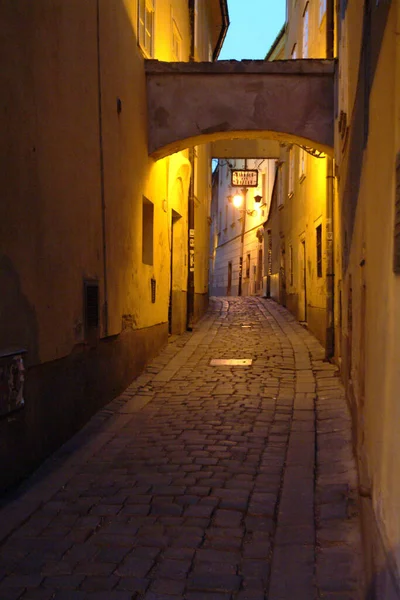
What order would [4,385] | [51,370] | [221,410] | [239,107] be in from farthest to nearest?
[239,107]
[221,410]
[51,370]
[4,385]

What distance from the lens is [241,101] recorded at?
10172 mm

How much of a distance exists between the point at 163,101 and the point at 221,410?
5.52 m

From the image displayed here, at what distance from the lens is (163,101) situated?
34.0ft

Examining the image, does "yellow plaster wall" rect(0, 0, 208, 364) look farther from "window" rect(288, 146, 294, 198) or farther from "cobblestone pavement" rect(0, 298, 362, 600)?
"window" rect(288, 146, 294, 198)

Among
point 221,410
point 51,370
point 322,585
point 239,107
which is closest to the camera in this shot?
point 322,585

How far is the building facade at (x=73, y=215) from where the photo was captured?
486 centimetres

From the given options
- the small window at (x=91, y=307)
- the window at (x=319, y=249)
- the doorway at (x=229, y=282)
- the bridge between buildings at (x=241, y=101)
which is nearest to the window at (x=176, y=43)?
the bridge between buildings at (x=241, y=101)

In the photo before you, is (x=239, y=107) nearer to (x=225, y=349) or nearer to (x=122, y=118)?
(x=122, y=118)

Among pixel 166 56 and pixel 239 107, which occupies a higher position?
pixel 166 56

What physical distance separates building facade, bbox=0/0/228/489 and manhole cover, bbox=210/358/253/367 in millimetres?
1103

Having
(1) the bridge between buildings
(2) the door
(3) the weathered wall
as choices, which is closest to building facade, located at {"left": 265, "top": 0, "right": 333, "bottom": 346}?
(1) the bridge between buildings

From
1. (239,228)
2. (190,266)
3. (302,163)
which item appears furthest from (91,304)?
(239,228)

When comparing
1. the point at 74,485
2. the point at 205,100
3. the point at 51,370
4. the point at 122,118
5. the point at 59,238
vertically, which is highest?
the point at 205,100

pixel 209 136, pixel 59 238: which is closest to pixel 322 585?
pixel 59 238
